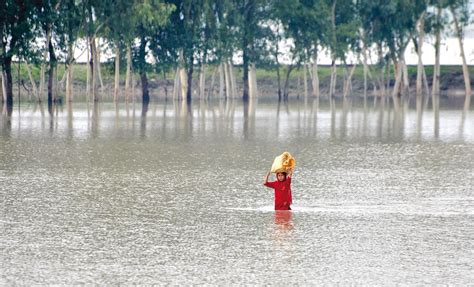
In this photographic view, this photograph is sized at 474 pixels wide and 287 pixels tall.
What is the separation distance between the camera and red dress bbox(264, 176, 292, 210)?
660 inches

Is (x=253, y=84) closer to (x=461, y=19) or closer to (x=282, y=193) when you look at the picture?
(x=461, y=19)

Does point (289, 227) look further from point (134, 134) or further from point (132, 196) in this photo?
point (134, 134)

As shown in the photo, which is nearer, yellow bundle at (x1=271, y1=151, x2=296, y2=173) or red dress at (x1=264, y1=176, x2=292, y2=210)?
yellow bundle at (x1=271, y1=151, x2=296, y2=173)

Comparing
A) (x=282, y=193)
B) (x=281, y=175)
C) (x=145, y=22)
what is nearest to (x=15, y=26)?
(x=145, y=22)

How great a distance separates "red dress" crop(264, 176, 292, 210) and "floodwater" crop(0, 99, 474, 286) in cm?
26

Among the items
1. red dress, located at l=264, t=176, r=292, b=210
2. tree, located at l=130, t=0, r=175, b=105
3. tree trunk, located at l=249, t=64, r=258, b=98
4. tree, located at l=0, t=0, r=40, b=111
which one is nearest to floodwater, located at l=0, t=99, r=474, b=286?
red dress, located at l=264, t=176, r=292, b=210

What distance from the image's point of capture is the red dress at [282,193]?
55.0ft

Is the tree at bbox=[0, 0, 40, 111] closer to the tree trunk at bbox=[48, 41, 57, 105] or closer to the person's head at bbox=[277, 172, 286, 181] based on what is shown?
the tree trunk at bbox=[48, 41, 57, 105]

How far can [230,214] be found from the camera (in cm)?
1659

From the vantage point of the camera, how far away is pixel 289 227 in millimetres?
15297

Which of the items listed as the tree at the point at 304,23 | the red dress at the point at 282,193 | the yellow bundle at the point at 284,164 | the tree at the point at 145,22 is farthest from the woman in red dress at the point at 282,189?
the tree at the point at 304,23

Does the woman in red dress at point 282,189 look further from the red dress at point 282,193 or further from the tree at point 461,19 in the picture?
the tree at point 461,19

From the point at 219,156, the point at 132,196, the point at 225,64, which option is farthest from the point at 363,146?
the point at 225,64

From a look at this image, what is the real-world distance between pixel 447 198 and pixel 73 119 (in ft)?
107
